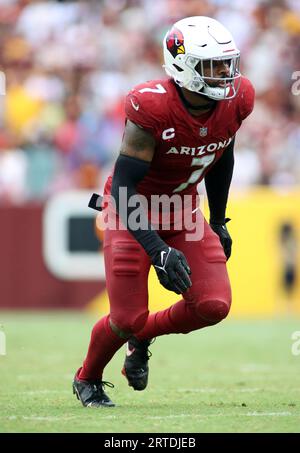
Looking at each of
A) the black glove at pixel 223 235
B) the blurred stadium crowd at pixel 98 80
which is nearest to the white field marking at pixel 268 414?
the black glove at pixel 223 235

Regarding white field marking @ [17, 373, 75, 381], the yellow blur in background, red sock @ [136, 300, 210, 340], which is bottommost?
the yellow blur in background

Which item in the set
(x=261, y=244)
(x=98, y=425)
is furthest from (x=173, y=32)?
(x=261, y=244)

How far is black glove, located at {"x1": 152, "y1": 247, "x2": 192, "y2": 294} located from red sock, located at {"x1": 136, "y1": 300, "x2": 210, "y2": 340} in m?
0.28

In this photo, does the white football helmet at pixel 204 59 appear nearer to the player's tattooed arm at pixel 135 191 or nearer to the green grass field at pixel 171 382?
the player's tattooed arm at pixel 135 191

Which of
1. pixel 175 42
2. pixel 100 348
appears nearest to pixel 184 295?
pixel 100 348

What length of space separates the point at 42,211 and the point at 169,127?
590 centimetres

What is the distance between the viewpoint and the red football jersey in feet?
15.8

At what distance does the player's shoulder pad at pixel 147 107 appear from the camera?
477 centimetres

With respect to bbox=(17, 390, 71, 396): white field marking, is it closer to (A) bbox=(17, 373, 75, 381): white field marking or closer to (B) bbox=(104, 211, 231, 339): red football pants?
(A) bbox=(17, 373, 75, 381): white field marking

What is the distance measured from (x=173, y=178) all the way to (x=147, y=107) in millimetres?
460

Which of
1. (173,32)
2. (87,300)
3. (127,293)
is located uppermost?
(173,32)

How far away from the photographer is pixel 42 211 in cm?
1060

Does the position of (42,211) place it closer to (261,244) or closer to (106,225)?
(261,244)

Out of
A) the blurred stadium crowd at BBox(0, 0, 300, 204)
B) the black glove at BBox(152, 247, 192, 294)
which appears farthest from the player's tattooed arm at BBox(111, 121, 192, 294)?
the blurred stadium crowd at BBox(0, 0, 300, 204)
